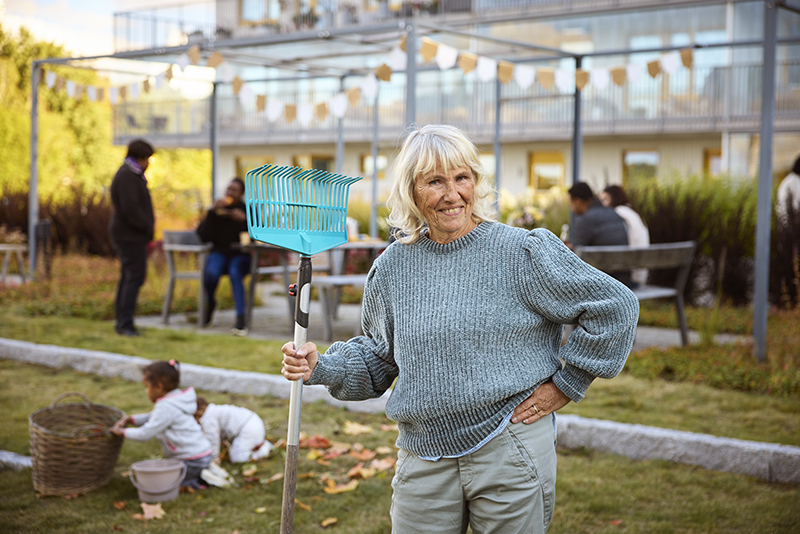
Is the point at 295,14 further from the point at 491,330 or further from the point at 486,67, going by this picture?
the point at 491,330

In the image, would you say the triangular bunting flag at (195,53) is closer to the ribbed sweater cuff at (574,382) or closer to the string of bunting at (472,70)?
the string of bunting at (472,70)

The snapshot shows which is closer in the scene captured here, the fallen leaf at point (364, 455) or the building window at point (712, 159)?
the fallen leaf at point (364, 455)

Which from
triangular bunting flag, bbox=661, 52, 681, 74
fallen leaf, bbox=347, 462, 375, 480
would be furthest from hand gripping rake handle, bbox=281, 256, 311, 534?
triangular bunting flag, bbox=661, 52, 681, 74

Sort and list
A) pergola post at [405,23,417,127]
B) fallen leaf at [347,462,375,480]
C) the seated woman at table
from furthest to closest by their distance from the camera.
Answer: the seated woman at table, pergola post at [405,23,417,127], fallen leaf at [347,462,375,480]

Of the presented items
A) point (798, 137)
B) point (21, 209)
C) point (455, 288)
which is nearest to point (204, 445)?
point (455, 288)

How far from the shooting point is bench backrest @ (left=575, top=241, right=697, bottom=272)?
6.33 metres

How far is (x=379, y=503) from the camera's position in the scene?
3.72 metres

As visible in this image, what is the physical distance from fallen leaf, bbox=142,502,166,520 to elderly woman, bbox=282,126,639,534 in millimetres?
1908

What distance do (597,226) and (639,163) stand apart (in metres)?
18.7

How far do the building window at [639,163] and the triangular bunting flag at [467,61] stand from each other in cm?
1800

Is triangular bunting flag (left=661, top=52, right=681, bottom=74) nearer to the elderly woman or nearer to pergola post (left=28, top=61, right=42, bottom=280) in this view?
the elderly woman

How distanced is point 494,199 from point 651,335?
615 centimetres

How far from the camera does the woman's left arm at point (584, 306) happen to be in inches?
77.0

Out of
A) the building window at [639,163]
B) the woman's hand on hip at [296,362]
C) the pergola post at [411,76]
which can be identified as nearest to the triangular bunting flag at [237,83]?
the pergola post at [411,76]
